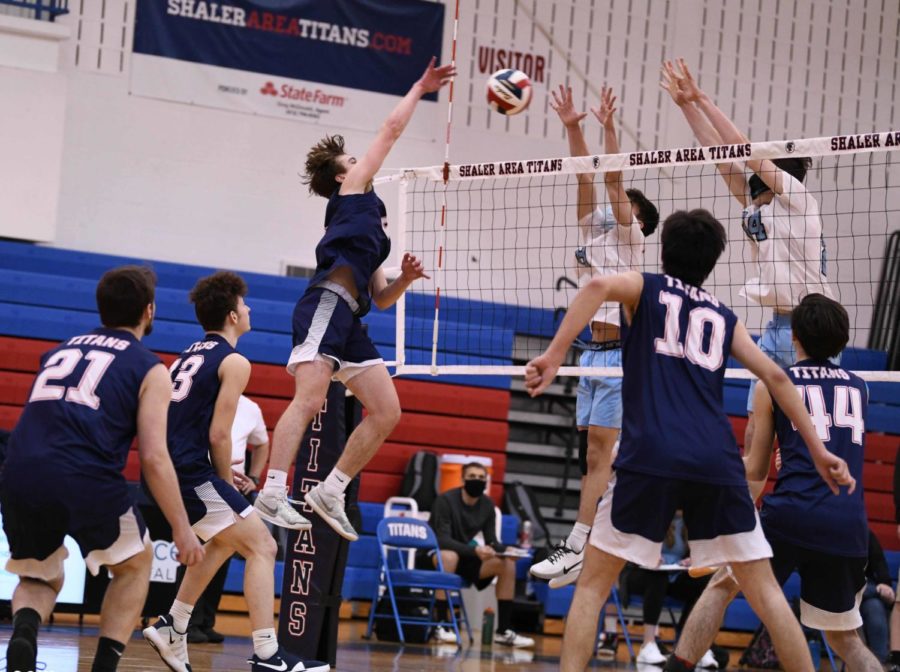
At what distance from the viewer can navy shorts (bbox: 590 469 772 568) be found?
5.20 meters

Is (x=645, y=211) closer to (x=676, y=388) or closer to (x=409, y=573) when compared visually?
(x=676, y=388)

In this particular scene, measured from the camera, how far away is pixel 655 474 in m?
5.16

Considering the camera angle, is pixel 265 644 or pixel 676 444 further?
pixel 265 644

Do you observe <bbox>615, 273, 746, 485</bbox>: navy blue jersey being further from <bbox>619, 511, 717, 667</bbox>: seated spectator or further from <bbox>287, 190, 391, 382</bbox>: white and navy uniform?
<bbox>619, 511, 717, 667</bbox>: seated spectator

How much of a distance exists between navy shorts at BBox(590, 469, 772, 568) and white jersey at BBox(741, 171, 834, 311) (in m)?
2.68

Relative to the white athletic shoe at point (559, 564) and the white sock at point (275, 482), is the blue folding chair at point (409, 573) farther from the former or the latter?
the white sock at point (275, 482)

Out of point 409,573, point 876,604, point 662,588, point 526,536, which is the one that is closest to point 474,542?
point 409,573

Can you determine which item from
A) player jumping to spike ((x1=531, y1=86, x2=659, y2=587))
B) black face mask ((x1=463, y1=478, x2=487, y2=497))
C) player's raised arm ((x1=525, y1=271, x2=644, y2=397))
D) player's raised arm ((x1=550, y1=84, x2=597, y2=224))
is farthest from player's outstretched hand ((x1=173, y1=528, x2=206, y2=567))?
black face mask ((x1=463, y1=478, x2=487, y2=497))

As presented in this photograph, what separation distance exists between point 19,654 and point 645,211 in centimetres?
516


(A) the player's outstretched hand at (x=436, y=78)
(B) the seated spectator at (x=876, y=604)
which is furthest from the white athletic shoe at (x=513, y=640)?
(A) the player's outstretched hand at (x=436, y=78)

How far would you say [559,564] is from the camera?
7.94 metres

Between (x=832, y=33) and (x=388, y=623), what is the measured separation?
38.1 feet

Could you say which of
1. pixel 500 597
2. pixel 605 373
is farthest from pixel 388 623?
→ pixel 605 373

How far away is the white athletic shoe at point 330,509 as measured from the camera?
23.0ft
